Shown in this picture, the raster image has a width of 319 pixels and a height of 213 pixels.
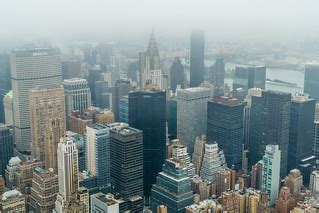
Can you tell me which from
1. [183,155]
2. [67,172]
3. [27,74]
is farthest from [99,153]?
[27,74]

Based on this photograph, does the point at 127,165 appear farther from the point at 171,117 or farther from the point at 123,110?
the point at 123,110

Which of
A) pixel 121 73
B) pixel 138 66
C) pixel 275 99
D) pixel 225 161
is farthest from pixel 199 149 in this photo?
pixel 121 73

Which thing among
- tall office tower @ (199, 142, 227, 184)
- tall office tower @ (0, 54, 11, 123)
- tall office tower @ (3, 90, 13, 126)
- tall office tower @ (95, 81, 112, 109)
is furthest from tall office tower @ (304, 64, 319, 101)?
tall office tower @ (0, 54, 11, 123)

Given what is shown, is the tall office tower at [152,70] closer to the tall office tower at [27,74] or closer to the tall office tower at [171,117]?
the tall office tower at [171,117]

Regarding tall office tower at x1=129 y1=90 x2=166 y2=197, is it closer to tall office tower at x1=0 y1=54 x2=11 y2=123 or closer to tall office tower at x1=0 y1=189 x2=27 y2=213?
tall office tower at x1=0 y1=189 x2=27 y2=213

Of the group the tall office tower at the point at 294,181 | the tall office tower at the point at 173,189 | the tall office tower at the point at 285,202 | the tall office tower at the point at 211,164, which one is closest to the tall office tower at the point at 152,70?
the tall office tower at the point at 211,164

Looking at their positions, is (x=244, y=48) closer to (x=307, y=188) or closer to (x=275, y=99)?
(x=275, y=99)
